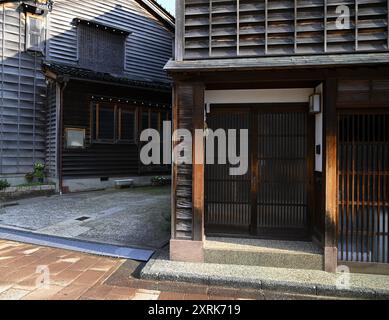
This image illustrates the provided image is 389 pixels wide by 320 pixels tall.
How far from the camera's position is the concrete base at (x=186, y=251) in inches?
220

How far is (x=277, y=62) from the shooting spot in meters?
5.12

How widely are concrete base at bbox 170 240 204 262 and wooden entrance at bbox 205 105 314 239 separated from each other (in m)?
0.95

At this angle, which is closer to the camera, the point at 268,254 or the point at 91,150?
the point at 268,254

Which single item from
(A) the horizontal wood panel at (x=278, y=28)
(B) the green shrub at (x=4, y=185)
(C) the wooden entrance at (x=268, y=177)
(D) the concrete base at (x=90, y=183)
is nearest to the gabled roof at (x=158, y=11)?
(D) the concrete base at (x=90, y=183)

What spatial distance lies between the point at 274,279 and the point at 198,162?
235cm

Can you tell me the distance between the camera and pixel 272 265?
5402 mm

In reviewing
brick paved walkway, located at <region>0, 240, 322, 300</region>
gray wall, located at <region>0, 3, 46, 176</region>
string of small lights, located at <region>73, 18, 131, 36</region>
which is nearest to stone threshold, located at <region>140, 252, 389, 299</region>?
brick paved walkway, located at <region>0, 240, 322, 300</region>

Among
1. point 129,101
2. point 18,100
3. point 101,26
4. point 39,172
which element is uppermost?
point 101,26

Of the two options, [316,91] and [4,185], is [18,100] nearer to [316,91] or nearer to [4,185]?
[4,185]

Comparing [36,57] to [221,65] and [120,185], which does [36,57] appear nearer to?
[120,185]

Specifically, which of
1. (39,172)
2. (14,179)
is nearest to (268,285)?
(39,172)

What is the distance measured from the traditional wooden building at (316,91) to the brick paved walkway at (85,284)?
92cm

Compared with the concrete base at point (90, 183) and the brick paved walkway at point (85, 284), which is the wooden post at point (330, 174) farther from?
the concrete base at point (90, 183)
